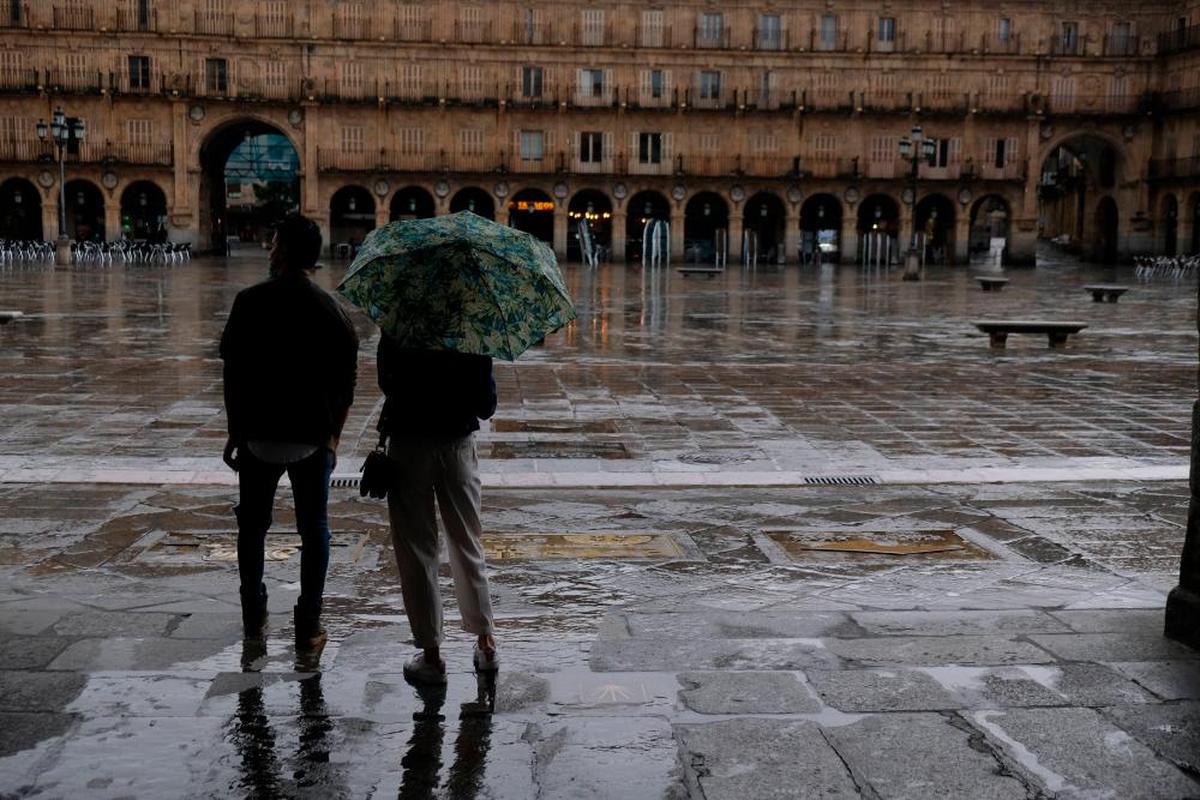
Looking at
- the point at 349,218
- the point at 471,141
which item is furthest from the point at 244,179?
the point at 471,141

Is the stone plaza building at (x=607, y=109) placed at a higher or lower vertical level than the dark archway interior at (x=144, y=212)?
higher

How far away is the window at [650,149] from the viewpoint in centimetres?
5231

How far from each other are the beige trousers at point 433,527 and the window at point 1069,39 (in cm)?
5324

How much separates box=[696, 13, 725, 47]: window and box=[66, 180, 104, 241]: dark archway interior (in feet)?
76.3

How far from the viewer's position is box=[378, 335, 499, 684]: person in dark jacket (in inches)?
187

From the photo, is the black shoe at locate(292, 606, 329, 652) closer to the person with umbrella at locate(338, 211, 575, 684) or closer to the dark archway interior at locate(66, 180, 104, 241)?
the person with umbrella at locate(338, 211, 575, 684)

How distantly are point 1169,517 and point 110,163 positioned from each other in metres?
47.1

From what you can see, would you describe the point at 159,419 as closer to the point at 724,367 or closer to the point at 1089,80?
the point at 724,367

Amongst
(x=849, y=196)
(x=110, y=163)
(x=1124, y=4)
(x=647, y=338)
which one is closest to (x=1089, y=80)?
(x=1124, y=4)

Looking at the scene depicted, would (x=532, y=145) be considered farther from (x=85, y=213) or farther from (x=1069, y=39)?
(x=1069, y=39)

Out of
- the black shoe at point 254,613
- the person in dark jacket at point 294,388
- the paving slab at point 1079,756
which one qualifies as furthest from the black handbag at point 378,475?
the paving slab at point 1079,756

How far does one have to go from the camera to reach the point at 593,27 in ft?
168

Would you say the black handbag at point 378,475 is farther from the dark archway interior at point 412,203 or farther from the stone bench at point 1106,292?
the dark archway interior at point 412,203

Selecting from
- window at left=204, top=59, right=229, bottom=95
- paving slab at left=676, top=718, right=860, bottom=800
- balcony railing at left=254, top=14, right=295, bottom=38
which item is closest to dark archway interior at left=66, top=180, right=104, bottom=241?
window at left=204, top=59, right=229, bottom=95
